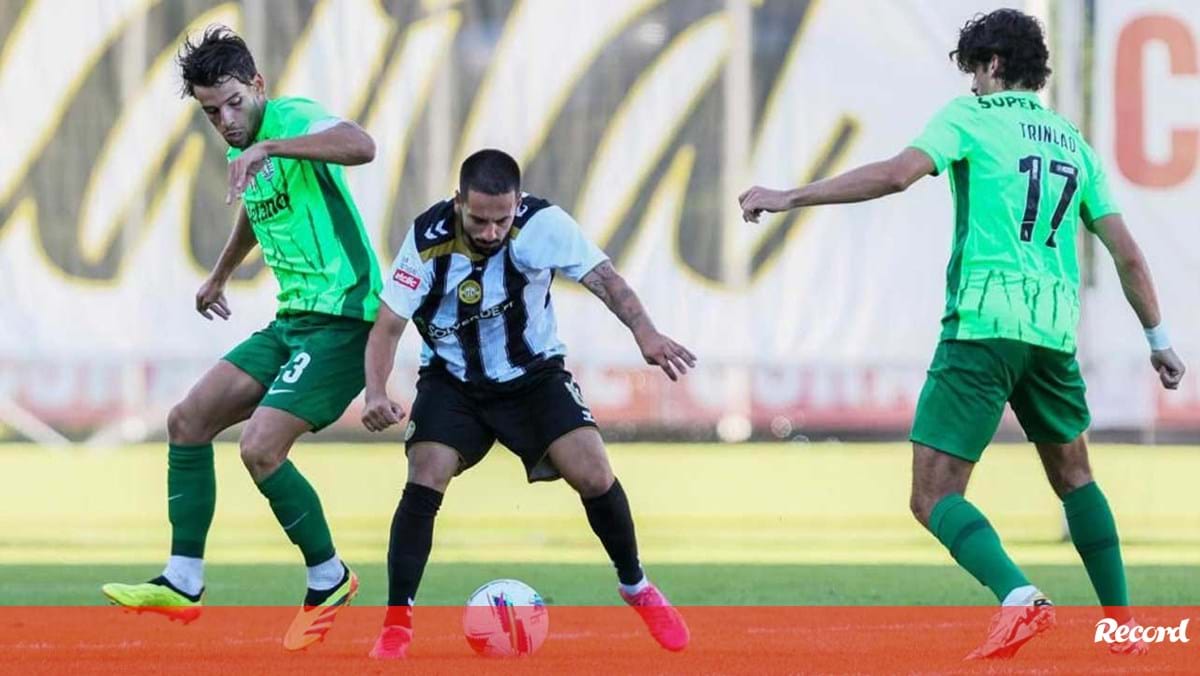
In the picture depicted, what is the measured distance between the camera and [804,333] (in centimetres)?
1330

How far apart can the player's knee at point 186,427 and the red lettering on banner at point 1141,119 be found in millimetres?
7334

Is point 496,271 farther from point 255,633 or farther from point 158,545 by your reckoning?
point 158,545

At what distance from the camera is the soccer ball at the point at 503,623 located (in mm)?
6820

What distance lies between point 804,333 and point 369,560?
126 inches

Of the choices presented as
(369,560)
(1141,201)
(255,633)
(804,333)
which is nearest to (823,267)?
→ (804,333)

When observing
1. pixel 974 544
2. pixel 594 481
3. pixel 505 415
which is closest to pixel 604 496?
pixel 594 481

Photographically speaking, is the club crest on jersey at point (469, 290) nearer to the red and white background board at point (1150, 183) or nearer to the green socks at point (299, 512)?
the green socks at point (299, 512)

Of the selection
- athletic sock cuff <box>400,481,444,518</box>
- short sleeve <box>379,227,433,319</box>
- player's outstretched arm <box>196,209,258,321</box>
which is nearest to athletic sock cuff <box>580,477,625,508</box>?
athletic sock cuff <box>400,481,444,518</box>

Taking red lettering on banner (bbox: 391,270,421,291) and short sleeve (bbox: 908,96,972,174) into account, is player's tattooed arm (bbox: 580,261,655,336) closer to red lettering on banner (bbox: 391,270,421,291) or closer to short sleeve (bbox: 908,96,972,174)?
red lettering on banner (bbox: 391,270,421,291)

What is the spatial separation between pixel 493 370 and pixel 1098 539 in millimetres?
1946

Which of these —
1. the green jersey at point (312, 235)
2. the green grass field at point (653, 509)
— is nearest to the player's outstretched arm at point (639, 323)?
the green jersey at point (312, 235)

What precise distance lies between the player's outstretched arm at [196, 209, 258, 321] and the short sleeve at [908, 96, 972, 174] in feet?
8.76

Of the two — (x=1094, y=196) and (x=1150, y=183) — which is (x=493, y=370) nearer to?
(x=1094, y=196)

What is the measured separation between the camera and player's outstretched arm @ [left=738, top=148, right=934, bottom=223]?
Answer: 6098mm
